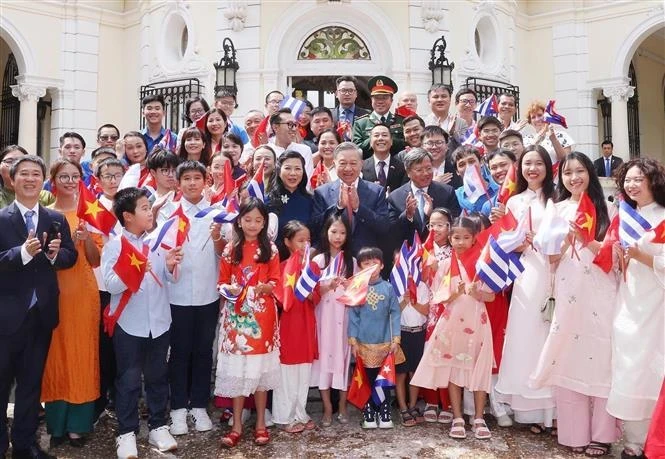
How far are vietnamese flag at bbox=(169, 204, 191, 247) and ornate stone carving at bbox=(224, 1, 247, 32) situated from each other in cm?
860

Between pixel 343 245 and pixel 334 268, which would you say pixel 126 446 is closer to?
pixel 334 268

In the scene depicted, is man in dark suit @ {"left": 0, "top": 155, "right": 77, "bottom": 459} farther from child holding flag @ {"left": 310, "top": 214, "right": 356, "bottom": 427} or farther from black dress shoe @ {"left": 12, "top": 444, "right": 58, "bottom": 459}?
child holding flag @ {"left": 310, "top": 214, "right": 356, "bottom": 427}

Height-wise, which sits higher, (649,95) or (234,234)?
(649,95)

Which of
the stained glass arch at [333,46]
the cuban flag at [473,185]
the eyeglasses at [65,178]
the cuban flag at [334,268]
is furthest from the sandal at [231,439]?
the stained glass arch at [333,46]

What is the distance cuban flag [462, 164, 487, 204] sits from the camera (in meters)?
4.88

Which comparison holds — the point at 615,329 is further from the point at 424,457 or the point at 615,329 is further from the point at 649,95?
the point at 649,95

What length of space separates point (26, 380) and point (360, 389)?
85.0 inches

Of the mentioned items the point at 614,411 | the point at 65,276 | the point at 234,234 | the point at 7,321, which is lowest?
the point at 614,411

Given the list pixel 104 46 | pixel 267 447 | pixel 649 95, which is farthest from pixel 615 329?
pixel 649 95

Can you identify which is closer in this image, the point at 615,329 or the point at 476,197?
the point at 615,329

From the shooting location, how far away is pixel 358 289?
14.0 feet

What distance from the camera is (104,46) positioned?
1398 centimetres

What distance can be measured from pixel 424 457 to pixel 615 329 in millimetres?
1422

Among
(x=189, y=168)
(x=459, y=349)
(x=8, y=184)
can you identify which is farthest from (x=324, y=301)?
(x=8, y=184)
